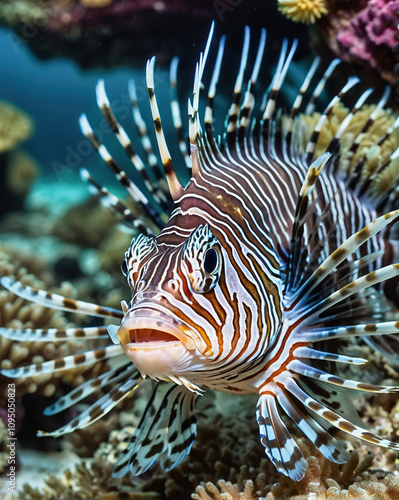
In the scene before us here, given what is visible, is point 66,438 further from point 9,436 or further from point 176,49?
point 176,49

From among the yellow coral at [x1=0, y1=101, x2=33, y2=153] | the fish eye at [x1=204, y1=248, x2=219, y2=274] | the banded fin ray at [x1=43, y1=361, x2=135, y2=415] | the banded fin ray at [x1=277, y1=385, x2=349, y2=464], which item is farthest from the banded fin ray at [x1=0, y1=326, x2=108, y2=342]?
the yellow coral at [x1=0, y1=101, x2=33, y2=153]

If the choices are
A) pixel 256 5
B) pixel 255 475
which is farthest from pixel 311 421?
pixel 256 5

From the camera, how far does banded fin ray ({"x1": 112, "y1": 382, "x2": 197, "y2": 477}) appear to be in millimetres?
2664

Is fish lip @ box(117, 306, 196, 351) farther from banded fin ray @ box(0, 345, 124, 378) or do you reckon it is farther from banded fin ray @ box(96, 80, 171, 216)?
banded fin ray @ box(96, 80, 171, 216)

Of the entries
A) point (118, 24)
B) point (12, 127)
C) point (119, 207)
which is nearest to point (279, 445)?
point (119, 207)

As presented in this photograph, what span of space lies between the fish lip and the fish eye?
27cm

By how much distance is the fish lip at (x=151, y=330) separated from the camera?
1.68 meters

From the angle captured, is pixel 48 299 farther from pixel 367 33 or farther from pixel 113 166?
pixel 367 33

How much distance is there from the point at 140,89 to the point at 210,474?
25.8 feet

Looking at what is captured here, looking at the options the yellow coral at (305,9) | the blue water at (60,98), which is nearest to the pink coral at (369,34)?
the yellow coral at (305,9)

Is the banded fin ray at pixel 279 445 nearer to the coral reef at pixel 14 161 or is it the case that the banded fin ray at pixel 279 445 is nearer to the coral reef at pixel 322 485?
the coral reef at pixel 322 485

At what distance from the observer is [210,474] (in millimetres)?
3027

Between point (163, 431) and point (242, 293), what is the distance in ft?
3.86

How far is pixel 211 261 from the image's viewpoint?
1919 mm
